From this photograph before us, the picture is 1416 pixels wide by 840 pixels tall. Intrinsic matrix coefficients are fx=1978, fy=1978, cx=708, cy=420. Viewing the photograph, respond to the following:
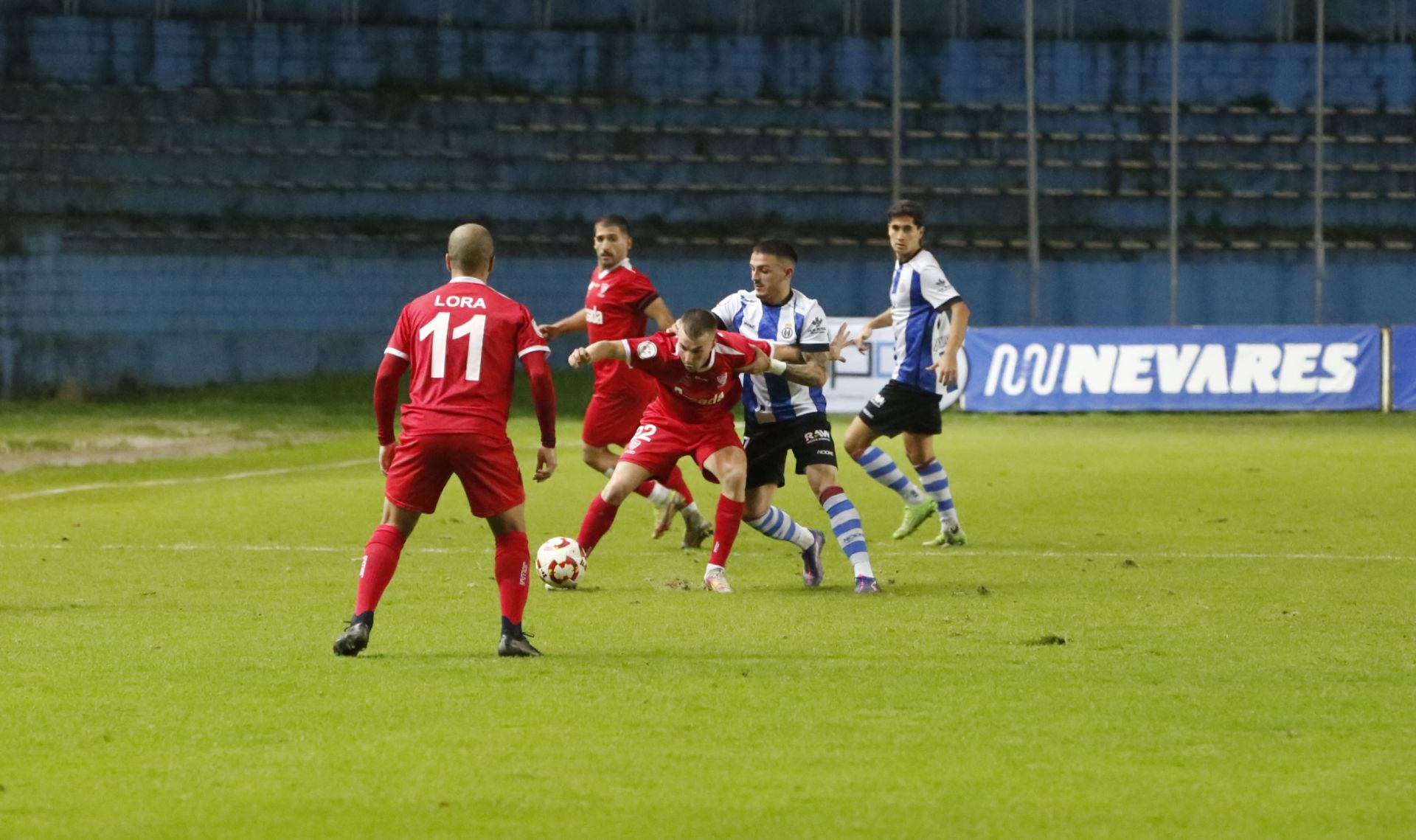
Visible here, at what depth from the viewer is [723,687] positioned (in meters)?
6.83

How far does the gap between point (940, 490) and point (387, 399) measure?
580 cm

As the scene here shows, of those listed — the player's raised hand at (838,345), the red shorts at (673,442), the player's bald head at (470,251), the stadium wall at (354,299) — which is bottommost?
the red shorts at (673,442)

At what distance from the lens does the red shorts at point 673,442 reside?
32.4 feet

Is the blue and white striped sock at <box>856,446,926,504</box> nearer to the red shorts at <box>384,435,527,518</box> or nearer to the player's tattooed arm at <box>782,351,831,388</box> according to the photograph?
the player's tattooed arm at <box>782,351,831,388</box>

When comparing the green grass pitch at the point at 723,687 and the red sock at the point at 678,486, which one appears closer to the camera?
the green grass pitch at the point at 723,687

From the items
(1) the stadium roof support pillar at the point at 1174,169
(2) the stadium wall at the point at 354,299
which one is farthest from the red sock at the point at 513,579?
(1) the stadium roof support pillar at the point at 1174,169

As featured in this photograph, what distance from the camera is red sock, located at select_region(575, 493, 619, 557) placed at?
10117mm

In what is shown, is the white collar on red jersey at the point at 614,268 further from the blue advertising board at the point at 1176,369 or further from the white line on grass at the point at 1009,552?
the blue advertising board at the point at 1176,369

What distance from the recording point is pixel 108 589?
998 centimetres

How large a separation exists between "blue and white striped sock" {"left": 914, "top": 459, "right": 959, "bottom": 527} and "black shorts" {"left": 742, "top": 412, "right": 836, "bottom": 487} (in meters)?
2.39

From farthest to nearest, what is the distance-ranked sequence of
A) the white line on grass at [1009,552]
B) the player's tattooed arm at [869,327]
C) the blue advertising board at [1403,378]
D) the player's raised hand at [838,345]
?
the blue advertising board at [1403,378] → the white line on grass at [1009,552] → the player's tattooed arm at [869,327] → the player's raised hand at [838,345]

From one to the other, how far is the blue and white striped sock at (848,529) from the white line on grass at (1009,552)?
2049 millimetres

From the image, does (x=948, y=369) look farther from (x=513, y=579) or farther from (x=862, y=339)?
(x=513, y=579)

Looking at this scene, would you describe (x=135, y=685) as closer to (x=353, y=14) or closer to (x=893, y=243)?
(x=893, y=243)
